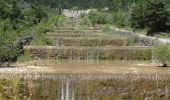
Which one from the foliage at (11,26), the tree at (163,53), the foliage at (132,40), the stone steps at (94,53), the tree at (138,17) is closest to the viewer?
the tree at (163,53)

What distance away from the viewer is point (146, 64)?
2583 centimetres

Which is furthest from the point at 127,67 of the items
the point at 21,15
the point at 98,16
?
the point at 98,16

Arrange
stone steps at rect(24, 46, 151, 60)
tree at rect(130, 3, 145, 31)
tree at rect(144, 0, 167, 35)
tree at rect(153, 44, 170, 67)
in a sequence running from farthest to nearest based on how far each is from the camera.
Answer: tree at rect(130, 3, 145, 31) → tree at rect(144, 0, 167, 35) → stone steps at rect(24, 46, 151, 60) → tree at rect(153, 44, 170, 67)

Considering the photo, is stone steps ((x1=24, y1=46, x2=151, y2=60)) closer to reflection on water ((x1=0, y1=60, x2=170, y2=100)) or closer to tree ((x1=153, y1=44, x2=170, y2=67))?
tree ((x1=153, y1=44, x2=170, y2=67))

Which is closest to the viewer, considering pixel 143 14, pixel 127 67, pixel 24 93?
pixel 24 93

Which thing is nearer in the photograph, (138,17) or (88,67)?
(88,67)

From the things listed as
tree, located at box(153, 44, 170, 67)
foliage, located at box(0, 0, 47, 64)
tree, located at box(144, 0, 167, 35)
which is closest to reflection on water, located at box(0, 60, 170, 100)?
tree, located at box(153, 44, 170, 67)

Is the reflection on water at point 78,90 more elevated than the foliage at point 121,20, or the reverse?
the reflection on water at point 78,90

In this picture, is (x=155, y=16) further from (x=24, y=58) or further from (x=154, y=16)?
(x=24, y=58)

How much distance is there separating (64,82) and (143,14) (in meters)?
21.8

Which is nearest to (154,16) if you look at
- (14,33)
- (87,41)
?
(87,41)

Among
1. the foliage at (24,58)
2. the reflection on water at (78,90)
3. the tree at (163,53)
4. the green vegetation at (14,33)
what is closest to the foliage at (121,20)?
the green vegetation at (14,33)

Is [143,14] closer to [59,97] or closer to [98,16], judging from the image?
[59,97]

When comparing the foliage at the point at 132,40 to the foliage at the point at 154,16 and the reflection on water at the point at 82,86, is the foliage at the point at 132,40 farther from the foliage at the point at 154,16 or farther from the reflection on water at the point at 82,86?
the reflection on water at the point at 82,86
